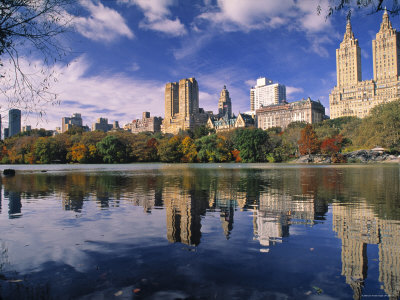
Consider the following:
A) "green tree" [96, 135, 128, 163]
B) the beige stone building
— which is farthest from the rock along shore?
the beige stone building

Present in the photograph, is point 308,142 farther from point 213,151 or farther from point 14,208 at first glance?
point 14,208

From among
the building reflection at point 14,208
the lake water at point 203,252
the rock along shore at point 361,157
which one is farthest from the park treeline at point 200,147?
the building reflection at point 14,208

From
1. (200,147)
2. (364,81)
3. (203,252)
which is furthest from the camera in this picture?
(364,81)

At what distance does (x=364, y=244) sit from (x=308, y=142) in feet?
270

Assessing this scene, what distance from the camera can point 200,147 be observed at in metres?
96.4

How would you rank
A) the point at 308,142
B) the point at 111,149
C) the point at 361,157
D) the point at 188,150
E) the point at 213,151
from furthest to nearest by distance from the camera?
the point at 188,150 < the point at 111,149 < the point at 213,151 < the point at 308,142 < the point at 361,157

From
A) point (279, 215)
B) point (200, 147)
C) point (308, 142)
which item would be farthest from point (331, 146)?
point (279, 215)

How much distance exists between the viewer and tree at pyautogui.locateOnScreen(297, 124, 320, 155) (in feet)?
277

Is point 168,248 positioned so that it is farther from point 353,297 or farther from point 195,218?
point 353,297

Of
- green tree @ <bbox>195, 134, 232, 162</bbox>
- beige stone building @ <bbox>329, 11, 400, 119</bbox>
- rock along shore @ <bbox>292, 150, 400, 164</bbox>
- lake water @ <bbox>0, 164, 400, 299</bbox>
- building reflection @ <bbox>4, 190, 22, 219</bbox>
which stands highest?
beige stone building @ <bbox>329, 11, 400, 119</bbox>

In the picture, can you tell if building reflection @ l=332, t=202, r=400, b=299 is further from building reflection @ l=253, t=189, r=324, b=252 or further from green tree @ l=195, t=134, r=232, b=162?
green tree @ l=195, t=134, r=232, b=162

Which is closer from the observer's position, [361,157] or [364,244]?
[364,244]

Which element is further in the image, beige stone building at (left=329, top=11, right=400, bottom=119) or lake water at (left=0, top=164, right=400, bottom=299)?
beige stone building at (left=329, top=11, right=400, bottom=119)

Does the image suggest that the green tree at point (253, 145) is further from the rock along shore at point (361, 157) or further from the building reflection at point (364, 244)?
the building reflection at point (364, 244)
